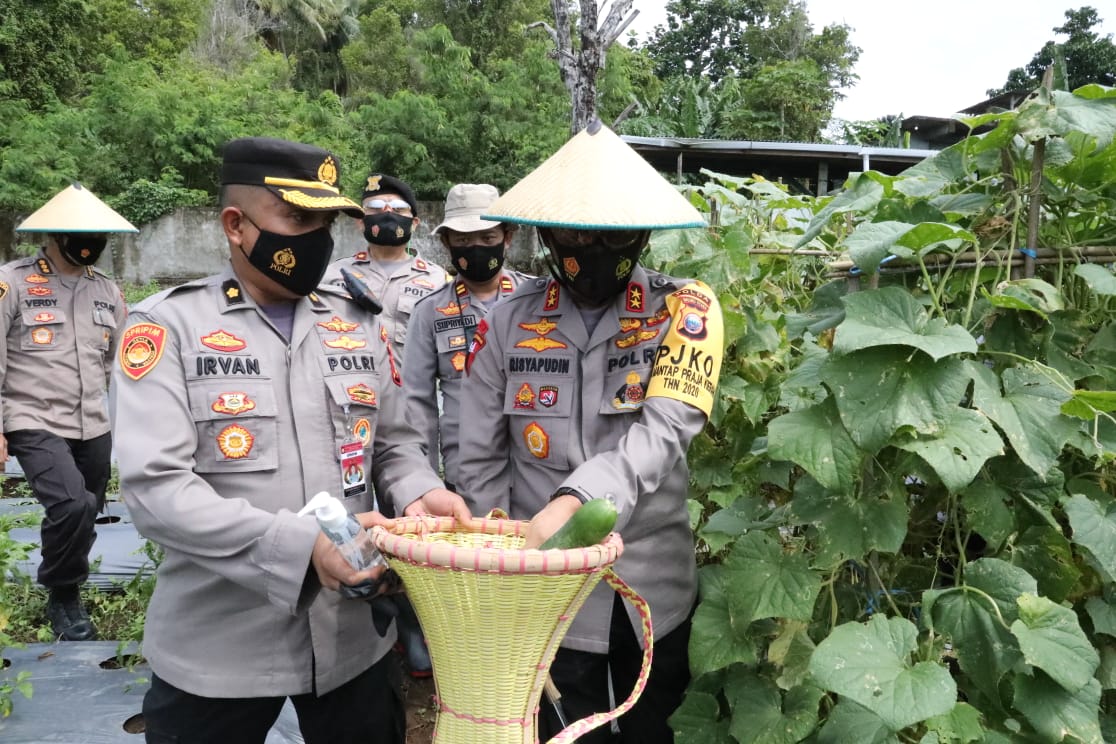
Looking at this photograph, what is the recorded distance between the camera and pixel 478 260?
3.49 meters

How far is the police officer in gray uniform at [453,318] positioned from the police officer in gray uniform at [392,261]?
0.79m

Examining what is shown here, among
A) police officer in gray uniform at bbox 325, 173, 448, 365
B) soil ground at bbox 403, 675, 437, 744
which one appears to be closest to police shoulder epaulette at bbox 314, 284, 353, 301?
soil ground at bbox 403, 675, 437, 744

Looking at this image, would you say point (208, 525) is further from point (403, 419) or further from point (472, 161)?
point (472, 161)

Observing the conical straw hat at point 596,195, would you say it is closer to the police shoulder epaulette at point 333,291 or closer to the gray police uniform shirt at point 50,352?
the police shoulder epaulette at point 333,291

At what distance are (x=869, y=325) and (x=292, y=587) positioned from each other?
4.18ft

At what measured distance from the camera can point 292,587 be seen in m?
1.70

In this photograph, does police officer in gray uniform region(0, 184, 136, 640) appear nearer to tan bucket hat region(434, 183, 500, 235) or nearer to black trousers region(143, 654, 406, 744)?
tan bucket hat region(434, 183, 500, 235)

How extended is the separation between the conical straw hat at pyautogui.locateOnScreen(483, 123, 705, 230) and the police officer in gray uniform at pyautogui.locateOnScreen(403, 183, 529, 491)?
4.67 feet

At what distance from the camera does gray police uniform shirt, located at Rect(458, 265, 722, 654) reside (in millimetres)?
2049

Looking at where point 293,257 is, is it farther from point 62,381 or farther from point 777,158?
point 777,158

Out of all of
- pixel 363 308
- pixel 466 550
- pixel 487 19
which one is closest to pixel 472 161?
pixel 487 19

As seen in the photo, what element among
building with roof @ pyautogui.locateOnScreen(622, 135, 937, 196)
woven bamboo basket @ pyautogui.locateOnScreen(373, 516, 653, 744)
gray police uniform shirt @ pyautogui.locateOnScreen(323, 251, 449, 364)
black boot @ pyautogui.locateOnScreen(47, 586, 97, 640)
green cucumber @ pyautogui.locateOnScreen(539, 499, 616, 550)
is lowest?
black boot @ pyautogui.locateOnScreen(47, 586, 97, 640)

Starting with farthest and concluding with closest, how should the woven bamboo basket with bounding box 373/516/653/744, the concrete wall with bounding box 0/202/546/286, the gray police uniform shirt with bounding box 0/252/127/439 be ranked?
the concrete wall with bounding box 0/202/546/286, the gray police uniform shirt with bounding box 0/252/127/439, the woven bamboo basket with bounding box 373/516/653/744

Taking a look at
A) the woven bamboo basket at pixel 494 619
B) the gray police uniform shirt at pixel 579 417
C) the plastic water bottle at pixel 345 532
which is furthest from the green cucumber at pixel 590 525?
the gray police uniform shirt at pixel 579 417
